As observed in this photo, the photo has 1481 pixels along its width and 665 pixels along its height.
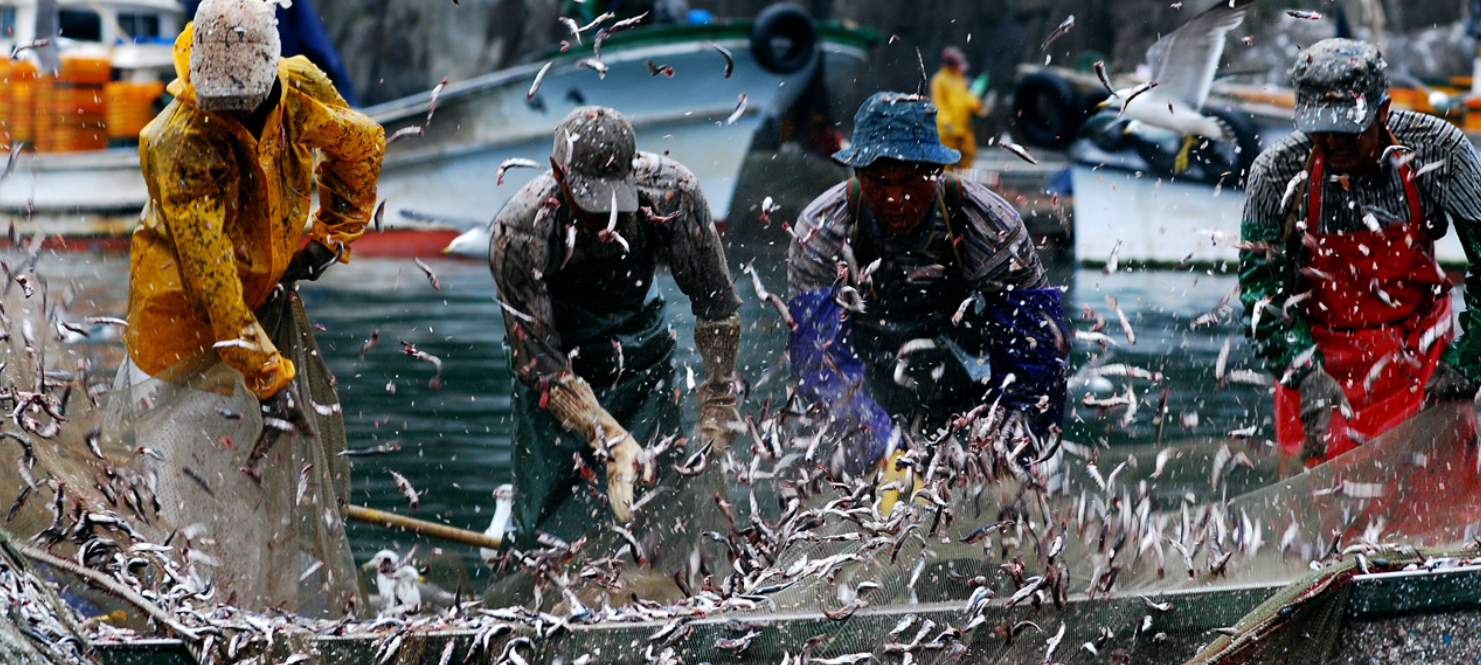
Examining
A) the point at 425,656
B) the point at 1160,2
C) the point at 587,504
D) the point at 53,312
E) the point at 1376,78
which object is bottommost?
the point at 1160,2

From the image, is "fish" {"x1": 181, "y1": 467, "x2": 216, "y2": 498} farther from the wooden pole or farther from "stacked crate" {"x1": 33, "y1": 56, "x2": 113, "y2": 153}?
"stacked crate" {"x1": 33, "y1": 56, "x2": 113, "y2": 153}

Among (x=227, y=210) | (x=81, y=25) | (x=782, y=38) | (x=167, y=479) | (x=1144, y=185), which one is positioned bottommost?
(x=1144, y=185)

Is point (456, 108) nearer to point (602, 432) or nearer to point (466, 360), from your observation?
point (466, 360)

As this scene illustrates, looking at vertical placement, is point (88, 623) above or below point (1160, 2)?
above

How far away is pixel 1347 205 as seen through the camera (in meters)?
3.99

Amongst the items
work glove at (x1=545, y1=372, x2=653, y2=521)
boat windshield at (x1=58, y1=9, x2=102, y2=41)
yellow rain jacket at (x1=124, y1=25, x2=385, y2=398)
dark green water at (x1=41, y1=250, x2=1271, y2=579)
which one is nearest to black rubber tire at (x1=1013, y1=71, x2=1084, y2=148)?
dark green water at (x1=41, y1=250, x2=1271, y2=579)

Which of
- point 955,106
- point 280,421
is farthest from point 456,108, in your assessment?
point 280,421

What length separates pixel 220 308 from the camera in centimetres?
364

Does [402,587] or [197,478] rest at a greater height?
[197,478]

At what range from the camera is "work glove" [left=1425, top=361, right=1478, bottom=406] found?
3.83m

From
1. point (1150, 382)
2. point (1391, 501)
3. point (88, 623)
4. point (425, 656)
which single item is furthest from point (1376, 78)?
point (1150, 382)

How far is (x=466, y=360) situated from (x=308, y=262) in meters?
5.97

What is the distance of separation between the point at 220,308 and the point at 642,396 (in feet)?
4.39

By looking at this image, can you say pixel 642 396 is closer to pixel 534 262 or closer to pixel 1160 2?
pixel 534 262
